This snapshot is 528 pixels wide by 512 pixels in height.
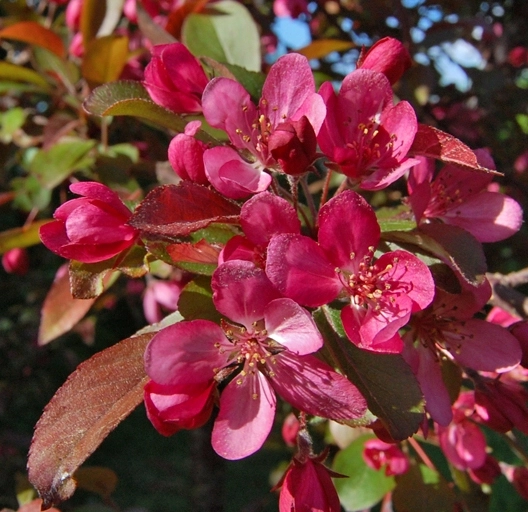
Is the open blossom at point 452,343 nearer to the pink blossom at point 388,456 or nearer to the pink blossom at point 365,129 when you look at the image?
the pink blossom at point 365,129

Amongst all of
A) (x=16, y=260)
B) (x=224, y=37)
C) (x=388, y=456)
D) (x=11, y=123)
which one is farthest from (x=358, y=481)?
(x=11, y=123)

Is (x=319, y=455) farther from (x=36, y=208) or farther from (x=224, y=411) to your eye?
(x=36, y=208)

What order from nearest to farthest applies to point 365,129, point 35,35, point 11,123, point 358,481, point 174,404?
point 174,404 → point 365,129 → point 358,481 → point 35,35 → point 11,123

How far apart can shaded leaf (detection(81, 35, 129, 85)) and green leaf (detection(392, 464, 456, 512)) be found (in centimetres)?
116

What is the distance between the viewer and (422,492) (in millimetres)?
1283

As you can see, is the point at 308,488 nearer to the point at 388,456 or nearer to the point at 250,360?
the point at 250,360

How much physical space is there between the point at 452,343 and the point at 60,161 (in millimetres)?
1000

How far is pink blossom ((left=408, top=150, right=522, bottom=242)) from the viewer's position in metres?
0.88

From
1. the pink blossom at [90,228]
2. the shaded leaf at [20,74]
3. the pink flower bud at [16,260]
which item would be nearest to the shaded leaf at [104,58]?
the shaded leaf at [20,74]

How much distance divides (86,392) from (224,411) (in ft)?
0.63

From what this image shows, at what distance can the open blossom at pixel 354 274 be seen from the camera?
27.0 inches

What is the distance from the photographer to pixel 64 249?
76cm

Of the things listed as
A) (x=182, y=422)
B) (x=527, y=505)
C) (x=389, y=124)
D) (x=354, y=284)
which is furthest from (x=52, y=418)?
(x=527, y=505)

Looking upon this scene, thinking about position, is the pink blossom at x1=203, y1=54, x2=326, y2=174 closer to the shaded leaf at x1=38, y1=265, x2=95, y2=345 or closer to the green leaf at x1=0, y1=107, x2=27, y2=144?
the shaded leaf at x1=38, y1=265, x2=95, y2=345
